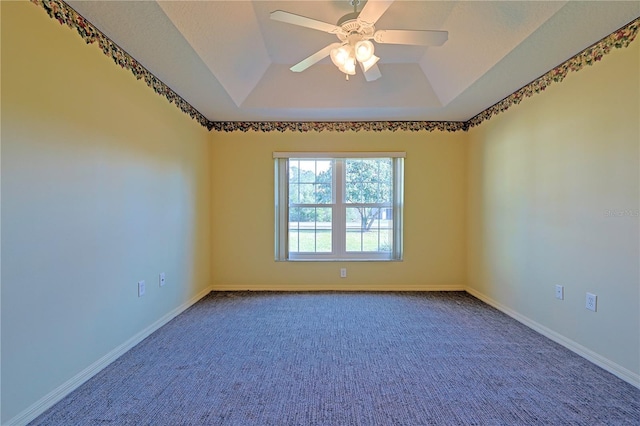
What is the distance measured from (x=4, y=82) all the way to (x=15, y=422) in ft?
5.36

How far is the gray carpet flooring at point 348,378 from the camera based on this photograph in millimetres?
1590

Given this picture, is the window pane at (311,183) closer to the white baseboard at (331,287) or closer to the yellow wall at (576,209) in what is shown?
the white baseboard at (331,287)

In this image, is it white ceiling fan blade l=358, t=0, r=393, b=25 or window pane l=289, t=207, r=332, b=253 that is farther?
window pane l=289, t=207, r=332, b=253

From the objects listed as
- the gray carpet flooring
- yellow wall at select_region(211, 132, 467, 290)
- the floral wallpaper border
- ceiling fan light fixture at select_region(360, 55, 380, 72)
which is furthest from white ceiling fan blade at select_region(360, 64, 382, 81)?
the gray carpet flooring

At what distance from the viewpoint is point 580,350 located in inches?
87.0

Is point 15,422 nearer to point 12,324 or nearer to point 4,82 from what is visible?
point 12,324

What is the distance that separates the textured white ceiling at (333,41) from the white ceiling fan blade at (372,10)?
0.67 metres

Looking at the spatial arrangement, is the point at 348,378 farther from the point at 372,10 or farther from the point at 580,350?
the point at 372,10

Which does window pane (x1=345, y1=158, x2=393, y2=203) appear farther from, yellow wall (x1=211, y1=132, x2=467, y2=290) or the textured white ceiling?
the textured white ceiling

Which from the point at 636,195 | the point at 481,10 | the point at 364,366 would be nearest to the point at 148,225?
the point at 364,366

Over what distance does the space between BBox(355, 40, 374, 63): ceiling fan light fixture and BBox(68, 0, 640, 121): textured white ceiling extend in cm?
68

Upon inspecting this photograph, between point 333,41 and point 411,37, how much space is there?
44.7 inches

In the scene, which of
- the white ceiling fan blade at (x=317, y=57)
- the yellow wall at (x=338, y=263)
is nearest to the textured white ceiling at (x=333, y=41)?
the yellow wall at (x=338, y=263)

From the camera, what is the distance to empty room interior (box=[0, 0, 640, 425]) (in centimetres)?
164
